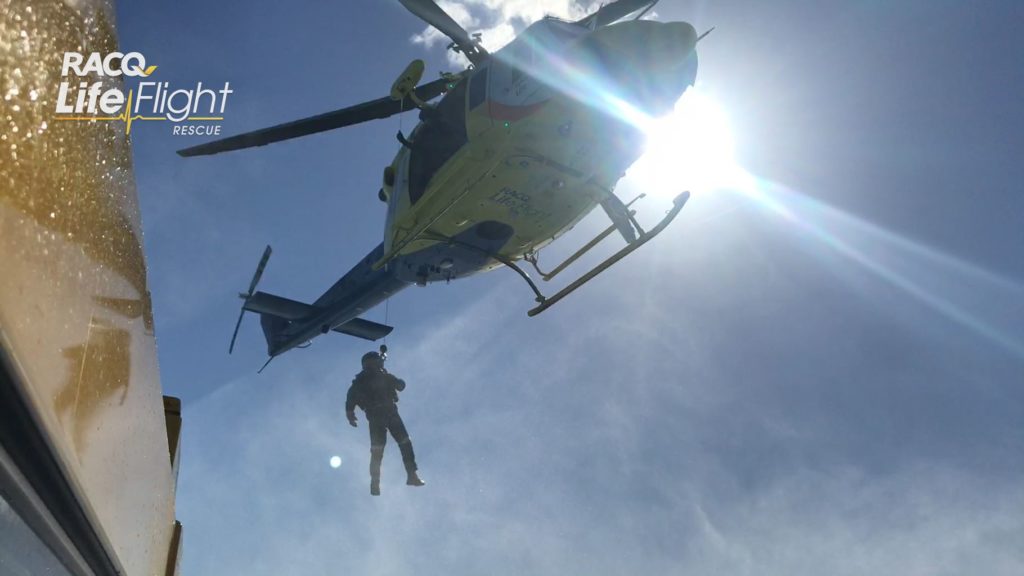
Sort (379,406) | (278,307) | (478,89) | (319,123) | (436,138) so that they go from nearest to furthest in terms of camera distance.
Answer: (478,89), (436,138), (319,123), (379,406), (278,307)

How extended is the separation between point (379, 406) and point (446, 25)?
5873mm

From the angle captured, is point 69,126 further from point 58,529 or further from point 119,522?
point 119,522

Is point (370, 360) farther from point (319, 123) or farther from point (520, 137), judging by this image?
point (520, 137)

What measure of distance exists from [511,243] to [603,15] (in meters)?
3.57

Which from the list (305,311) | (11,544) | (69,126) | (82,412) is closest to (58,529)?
(11,544)

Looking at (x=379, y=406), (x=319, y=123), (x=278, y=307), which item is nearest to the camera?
(x=319, y=123)

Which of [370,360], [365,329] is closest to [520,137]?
[370,360]

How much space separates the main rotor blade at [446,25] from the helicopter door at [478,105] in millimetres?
630

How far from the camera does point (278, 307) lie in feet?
43.5

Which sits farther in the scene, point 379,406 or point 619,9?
point 379,406

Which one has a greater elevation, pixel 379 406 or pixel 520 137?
pixel 520 137

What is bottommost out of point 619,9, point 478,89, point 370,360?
point 370,360

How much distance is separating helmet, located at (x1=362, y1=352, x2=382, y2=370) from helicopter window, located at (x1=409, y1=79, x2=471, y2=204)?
2.73m

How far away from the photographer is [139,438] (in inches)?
69.5
